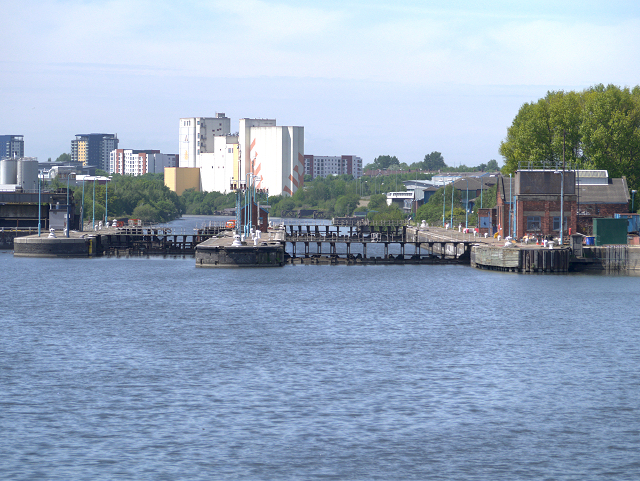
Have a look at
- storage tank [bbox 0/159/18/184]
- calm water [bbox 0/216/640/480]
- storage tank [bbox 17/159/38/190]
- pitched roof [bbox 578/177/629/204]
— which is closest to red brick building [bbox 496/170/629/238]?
pitched roof [bbox 578/177/629/204]

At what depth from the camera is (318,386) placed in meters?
32.8

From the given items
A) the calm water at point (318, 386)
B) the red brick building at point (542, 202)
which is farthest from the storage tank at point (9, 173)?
the red brick building at point (542, 202)

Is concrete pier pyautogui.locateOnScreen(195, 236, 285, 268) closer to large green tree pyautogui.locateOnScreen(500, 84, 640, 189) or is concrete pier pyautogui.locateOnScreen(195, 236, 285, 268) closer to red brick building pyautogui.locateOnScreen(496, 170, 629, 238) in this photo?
red brick building pyautogui.locateOnScreen(496, 170, 629, 238)

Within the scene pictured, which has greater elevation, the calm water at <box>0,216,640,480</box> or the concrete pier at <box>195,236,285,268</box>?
the concrete pier at <box>195,236,285,268</box>

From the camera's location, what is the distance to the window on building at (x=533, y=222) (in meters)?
89.9

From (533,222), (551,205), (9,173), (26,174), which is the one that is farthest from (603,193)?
(9,173)

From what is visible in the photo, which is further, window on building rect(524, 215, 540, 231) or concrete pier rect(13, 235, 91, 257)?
concrete pier rect(13, 235, 91, 257)

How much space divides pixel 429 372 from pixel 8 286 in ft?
140

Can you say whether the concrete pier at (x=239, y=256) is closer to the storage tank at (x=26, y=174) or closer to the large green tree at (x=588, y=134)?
the large green tree at (x=588, y=134)

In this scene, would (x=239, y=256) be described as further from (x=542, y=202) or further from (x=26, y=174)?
(x=26, y=174)

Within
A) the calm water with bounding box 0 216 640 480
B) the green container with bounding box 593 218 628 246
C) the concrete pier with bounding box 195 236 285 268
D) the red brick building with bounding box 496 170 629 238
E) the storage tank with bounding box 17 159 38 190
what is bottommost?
the calm water with bounding box 0 216 640 480

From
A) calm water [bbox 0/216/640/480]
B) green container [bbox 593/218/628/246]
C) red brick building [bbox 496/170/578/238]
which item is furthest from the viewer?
red brick building [bbox 496/170/578/238]

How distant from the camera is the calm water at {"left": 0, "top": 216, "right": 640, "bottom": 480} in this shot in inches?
958

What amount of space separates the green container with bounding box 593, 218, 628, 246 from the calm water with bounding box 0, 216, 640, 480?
61.6 feet
